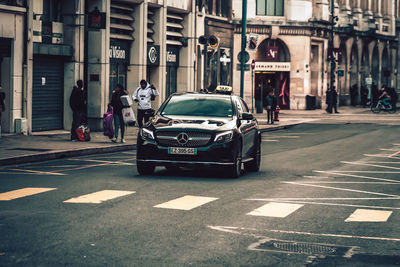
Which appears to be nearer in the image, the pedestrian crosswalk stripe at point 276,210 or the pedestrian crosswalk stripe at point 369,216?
the pedestrian crosswalk stripe at point 369,216

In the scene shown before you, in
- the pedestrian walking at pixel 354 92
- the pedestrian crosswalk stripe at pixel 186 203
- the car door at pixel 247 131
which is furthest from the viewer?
the pedestrian walking at pixel 354 92

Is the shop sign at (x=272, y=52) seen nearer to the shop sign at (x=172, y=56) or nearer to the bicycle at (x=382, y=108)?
the bicycle at (x=382, y=108)

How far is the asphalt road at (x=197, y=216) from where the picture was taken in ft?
25.8

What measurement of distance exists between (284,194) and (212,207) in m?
2.07

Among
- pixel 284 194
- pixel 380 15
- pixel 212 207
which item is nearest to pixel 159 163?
pixel 284 194

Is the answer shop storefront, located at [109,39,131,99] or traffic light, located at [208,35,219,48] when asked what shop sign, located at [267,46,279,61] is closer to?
shop storefront, located at [109,39,131,99]

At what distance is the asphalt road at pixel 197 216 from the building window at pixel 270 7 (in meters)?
40.0

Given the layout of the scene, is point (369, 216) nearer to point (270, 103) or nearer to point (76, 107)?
point (76, 107)

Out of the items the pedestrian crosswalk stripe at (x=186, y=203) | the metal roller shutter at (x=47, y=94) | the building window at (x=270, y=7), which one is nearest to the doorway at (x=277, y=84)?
the building window at (x=270, y=7)

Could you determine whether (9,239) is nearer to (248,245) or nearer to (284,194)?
(248,245)

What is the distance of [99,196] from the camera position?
479 inches

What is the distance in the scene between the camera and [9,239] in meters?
8.48

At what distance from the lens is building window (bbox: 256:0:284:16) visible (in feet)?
189

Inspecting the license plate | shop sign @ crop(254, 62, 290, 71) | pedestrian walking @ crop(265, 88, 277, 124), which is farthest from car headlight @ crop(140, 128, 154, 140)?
shop sign @ crop(254, 62, 290, 71)
